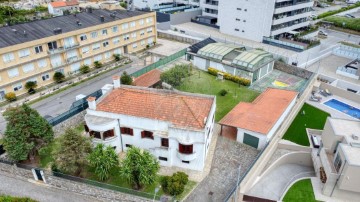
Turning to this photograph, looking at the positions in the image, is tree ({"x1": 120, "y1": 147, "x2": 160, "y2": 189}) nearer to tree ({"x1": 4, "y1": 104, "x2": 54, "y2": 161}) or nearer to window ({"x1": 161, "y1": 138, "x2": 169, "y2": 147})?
Answer: window ({"x1": 161, "y1": 138, "x2": 169, "y2": 147})

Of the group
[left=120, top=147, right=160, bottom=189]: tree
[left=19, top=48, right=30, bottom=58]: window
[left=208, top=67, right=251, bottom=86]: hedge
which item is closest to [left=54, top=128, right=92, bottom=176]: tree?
[left=120, top=147, right=160, bottom=189]: tree

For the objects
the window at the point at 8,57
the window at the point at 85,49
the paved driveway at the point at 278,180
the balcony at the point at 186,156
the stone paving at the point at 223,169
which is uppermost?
the window at the point at 8,57

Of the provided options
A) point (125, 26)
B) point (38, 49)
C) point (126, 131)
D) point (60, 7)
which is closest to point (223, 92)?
point (126, 131)

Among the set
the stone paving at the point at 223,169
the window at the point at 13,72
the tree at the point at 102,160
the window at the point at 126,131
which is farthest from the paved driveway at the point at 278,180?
the window at the point at 13,72

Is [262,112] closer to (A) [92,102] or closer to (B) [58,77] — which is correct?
(A) [92,102]

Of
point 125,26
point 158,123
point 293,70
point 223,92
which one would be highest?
point 125,26

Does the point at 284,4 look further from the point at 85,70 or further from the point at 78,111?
the point at 78,111

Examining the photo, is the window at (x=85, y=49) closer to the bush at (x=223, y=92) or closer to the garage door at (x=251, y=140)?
the bush at (x=223, y=92)

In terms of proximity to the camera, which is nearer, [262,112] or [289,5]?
[262,112]
